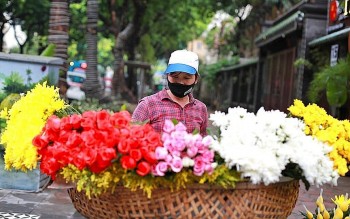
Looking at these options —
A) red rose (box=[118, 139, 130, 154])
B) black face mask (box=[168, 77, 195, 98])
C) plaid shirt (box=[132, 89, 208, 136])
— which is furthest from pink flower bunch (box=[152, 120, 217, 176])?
plaid shirt (box=[132, 89, 208, 136])

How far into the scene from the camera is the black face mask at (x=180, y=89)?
3407 millimetres

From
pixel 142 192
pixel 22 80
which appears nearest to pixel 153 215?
pixel 142 192

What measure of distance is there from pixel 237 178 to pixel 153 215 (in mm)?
380

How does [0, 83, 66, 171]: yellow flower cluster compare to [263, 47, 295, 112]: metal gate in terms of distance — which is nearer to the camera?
[0, 83, 66, 171]: yellow flower cluster

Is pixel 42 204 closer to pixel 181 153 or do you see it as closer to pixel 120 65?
pixel 181 153

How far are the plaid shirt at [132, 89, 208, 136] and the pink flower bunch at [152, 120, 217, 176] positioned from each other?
4.21 ft

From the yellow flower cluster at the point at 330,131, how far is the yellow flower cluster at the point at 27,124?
3.99 ft

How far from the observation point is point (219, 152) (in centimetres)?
232

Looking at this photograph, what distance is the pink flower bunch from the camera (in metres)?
2.21

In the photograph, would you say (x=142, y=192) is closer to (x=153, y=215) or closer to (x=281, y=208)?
(x=153, y=215)

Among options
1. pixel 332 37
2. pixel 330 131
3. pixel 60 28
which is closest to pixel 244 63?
pixel 332 37

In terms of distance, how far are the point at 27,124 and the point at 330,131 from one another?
1444 millimetres

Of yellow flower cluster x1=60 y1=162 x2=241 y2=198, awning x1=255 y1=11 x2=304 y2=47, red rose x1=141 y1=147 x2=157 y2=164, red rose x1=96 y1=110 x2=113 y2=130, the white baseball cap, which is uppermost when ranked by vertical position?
awning x1=255 y1=11 x2=304 y2=47

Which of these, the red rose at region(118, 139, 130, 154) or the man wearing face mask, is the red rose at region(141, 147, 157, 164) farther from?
the man wearing face mask
